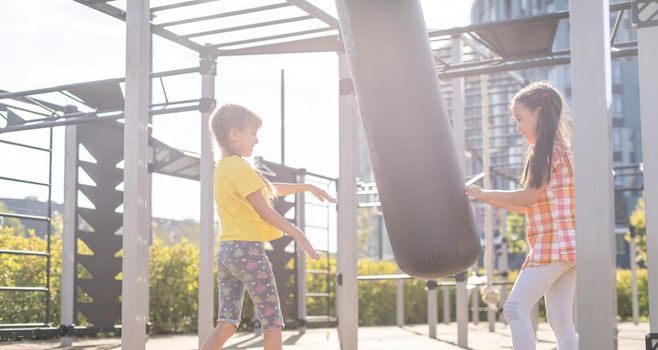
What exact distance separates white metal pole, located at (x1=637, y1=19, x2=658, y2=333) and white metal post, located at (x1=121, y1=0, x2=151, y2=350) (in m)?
3.14

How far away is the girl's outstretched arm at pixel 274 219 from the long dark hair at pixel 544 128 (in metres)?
1.02

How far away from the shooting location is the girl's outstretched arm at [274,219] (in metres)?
3.84

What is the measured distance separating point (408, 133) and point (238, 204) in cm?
132

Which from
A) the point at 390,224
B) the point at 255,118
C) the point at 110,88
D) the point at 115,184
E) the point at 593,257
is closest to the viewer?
the point at 593,257

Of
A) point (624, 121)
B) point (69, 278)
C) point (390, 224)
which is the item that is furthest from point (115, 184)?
point (624, 121)

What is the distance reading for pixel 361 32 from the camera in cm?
302

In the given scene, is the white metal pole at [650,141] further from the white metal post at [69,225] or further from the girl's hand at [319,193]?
the white metal post at [69,225]

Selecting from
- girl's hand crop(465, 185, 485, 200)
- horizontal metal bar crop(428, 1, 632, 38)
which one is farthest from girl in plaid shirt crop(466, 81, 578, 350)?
horizontal metal bar crop(428, 1, 632, 38)

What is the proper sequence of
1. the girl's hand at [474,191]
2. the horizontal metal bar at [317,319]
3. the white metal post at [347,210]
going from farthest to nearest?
the horizontal metal bar at [317,319] → the white metal post at [347,210] → the girl's hand at [474,191]

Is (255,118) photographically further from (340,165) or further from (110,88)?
(110,88)

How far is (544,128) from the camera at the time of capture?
3691 mm

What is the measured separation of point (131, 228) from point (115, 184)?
14.0ft

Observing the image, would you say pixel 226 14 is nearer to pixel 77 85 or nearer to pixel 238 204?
pixel 77 85

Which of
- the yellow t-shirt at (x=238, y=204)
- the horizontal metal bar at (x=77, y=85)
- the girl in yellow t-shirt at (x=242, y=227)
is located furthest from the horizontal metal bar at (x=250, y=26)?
the yellow t-shirt at (x=238, y=204)
